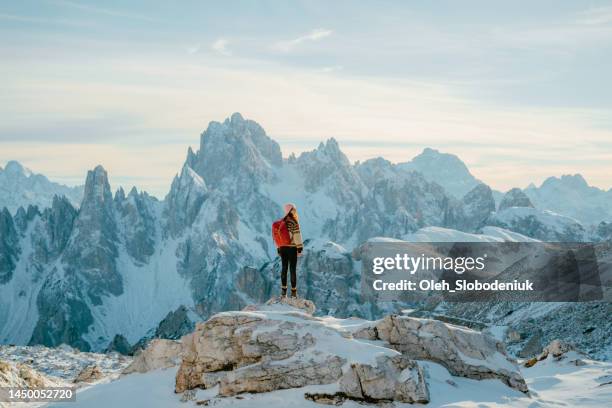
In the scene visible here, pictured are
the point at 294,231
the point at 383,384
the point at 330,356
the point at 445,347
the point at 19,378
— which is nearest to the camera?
the point at 383,384

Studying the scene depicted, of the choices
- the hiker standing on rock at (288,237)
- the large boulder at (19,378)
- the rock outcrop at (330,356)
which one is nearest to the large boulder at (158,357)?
the rock outcrop at (330,356)

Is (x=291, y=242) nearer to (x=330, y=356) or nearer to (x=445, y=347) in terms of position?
(x=330, y=356)

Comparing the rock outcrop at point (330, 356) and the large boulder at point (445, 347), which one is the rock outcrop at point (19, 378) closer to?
the rock outcrop at point (330, 356)

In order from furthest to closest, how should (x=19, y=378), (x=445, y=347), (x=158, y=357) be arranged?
(x=19, y=378), (x=158, y=357), (x=445, y=347)

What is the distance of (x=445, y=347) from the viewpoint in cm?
3094

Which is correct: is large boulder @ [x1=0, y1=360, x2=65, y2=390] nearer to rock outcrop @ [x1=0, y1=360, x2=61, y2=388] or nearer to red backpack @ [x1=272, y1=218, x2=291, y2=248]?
rock outcrop @ [x1=0, y1=360, x2=61, y2=388]

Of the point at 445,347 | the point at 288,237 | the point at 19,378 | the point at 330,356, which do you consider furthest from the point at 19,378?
the point at 445,347

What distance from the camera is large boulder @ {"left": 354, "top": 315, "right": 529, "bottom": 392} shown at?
30641 mm

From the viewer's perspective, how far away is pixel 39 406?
1236 inches

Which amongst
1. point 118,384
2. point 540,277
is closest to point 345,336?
point 118,384

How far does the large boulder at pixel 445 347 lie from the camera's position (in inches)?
1206

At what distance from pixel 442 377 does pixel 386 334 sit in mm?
2986

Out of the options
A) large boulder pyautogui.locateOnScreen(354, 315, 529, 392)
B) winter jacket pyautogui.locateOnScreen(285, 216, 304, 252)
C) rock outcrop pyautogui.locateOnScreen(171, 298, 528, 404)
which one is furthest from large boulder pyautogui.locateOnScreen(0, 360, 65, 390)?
large boulder pyautogui.locateOnScreen(354, 315, 529, 392)

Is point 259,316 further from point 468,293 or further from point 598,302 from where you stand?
point 468,293
